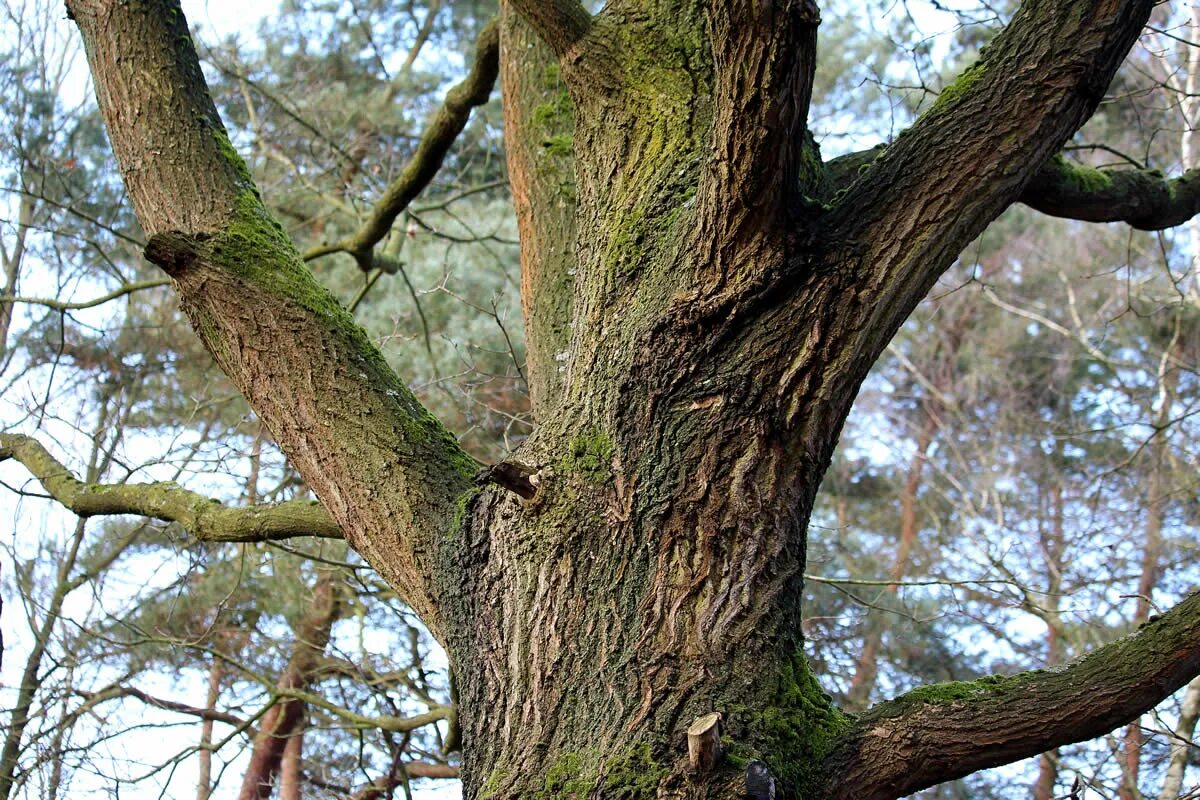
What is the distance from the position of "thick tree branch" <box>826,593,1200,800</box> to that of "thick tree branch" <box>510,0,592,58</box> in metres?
1.77

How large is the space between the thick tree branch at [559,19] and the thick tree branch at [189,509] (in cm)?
131

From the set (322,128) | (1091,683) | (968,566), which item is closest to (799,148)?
(1091,683)

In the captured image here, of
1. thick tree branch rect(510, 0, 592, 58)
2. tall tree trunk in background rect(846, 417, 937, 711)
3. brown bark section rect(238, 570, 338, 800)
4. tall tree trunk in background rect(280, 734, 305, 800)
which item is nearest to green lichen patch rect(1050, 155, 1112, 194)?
thick tree branch rect(510, 0, 592, 58)

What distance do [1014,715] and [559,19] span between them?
1.90 m

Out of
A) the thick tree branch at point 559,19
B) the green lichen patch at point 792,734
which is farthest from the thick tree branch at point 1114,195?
the green lichen patch at point 792,734

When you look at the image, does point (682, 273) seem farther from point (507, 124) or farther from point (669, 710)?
point (507, 124)

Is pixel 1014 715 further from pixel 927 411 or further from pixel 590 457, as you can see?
pixel 927 411

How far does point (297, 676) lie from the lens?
20.9ft

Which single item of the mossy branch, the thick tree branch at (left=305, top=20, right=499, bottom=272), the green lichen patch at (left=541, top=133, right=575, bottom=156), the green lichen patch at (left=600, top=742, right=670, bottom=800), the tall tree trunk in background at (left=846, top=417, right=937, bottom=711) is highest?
the tall tree trunk in background at (left=846, top=417, right=937, bottom=711)

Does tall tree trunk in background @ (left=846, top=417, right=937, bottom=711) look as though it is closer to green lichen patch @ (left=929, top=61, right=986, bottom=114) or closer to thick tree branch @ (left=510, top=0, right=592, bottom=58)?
thick tree branch @ (left=510, top=0, right=592, bottom=58)

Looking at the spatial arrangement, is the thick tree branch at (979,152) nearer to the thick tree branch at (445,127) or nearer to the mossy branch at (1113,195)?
the mossy branch at (1113,195)

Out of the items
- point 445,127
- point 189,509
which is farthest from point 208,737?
point 445,127

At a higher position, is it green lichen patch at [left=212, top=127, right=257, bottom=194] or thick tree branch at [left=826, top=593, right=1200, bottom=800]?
green lichen patch at [left=212, top=127, right=257, bottom=194]

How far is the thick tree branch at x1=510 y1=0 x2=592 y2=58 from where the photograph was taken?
2.65 metres
